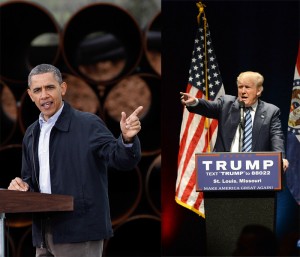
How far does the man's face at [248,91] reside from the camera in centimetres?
507

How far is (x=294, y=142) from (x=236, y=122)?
1.54ft

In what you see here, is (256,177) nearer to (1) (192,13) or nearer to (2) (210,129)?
(2) (210,129)

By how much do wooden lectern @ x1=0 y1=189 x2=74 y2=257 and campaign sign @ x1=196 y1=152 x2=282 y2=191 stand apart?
2.00m

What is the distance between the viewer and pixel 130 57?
624 centimetres

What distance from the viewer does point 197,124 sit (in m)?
5.32

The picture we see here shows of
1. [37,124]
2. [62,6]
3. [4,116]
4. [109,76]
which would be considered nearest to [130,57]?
[109,76]

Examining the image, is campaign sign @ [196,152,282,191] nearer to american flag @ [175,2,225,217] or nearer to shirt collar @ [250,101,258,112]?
shirt collar @ [250,101,258,112]

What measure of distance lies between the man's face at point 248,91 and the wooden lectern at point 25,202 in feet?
8.25

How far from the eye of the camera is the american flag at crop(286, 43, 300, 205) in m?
5.22

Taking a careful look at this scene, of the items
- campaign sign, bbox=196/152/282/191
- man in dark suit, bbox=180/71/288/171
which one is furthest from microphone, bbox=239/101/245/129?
campaign sign, bbox=196/152/282/191

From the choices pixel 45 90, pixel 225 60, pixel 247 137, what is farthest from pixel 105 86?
pixel 45 90

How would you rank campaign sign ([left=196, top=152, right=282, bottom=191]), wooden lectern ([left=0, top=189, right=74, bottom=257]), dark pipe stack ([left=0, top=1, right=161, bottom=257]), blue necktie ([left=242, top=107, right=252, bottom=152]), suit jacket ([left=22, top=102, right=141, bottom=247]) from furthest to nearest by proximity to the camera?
dark pipe stack ([left=0, top=1, right=161, bottom=257])
blue necktie ([left=242, top=107, right=252, bottom=152])
campaign sign ([left=196, top=152, right=282, bottom=191])
suit jacket ([left=22, top=102, right=141, bottom=247])
wooden lectern ([left=0, top=189, right=74, bottom=257])

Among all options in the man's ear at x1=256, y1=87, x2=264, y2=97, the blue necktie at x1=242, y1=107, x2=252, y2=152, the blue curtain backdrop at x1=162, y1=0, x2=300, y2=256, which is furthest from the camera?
the blue curtain backdrop at x1=162, y1=0, x2=300, y2=256

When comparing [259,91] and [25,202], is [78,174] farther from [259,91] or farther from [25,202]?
[259,91]
